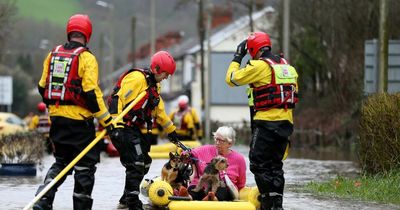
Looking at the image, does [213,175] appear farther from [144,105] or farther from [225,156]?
[144,105]

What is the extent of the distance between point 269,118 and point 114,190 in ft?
12.9

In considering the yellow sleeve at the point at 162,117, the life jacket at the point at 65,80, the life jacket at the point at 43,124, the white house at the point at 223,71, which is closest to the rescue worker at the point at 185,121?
the life jacket at the point at 43,124

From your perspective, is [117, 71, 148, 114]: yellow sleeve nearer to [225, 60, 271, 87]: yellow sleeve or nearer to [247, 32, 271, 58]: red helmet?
[225, 60, 271, 87]: yellow sleeve

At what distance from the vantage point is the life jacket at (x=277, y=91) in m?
11.9

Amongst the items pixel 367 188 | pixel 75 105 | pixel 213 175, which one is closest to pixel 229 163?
pixel 213 175

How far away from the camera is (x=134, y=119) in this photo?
12.2 metres

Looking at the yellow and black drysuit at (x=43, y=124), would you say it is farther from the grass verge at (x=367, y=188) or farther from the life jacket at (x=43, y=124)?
the grass verge at (x=367, y=188)

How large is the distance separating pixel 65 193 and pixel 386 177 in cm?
467

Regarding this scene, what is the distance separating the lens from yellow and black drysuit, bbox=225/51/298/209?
11844 mm

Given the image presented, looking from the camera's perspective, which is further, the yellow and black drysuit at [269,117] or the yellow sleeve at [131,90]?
the yellow sleeve at [131,90]

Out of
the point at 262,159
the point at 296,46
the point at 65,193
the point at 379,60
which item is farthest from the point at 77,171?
the point at 296,46

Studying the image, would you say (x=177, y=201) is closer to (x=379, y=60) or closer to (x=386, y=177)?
(x=386, y=177)

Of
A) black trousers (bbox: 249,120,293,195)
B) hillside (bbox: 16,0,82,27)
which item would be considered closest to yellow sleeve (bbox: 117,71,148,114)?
black trousers (bbox: 249,120,293,195)

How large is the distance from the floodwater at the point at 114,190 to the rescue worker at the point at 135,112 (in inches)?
26.5
